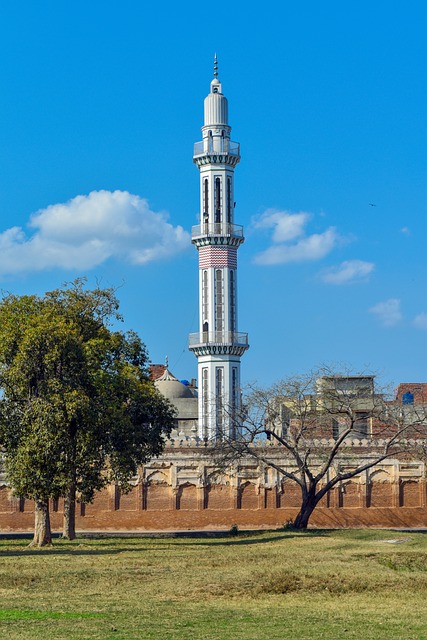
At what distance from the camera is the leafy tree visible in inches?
1368

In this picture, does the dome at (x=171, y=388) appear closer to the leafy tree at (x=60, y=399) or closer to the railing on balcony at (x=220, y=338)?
the railing on balcony at (x=220, y=338)

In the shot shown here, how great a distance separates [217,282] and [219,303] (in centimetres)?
121

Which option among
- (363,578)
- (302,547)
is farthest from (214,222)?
(363,578)

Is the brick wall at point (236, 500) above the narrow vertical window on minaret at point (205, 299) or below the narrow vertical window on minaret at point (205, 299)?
below

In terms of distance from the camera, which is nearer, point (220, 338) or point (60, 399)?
point (60, 399)

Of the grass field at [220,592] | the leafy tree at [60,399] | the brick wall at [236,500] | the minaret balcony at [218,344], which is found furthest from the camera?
the minaret balcony at [218,344]

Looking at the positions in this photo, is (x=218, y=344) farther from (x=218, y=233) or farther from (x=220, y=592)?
(x=220, y=592)

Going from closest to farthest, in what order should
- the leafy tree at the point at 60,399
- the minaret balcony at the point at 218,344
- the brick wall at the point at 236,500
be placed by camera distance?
1. the leafy tree at the point at 60,399
2. the brick wall at the point at 236,500
3. the minaret balcony at the point at 218,344

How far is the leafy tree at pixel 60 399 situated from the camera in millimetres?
34750

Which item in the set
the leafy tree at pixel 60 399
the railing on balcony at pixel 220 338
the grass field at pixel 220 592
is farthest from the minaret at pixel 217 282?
the grass field at pixel 220 592

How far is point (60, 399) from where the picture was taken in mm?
34844

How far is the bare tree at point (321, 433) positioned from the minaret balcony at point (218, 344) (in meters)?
7.33

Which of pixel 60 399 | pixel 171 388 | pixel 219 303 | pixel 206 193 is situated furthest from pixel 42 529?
pixel 171 388

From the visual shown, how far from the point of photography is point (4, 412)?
35.6 m
